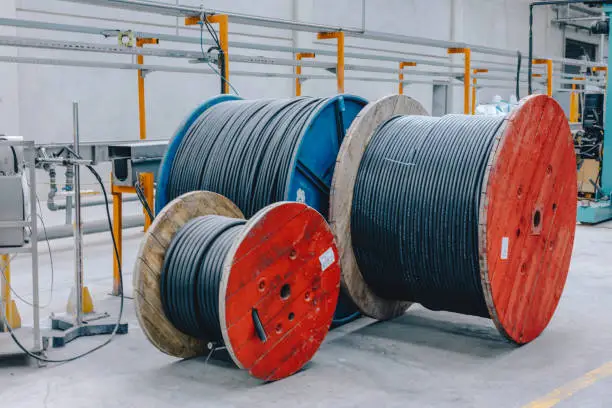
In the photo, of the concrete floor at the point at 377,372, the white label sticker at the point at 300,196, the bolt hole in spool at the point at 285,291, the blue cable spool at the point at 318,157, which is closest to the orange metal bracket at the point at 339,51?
the blue cable spool at the point at 318,157

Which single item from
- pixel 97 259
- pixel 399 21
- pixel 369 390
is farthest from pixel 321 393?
pixel 399 21

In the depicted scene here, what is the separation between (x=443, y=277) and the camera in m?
4.35

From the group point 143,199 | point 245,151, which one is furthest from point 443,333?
point 143,199

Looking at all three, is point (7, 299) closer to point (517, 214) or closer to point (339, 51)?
point (517, 214)

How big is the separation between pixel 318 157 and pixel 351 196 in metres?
0.31

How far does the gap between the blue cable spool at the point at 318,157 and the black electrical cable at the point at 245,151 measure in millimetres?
39

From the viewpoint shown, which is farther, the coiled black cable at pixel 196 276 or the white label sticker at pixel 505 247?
the white label sticker at pixel 505 247

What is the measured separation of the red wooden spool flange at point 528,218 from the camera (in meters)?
4.04

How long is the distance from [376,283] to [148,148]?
1.91 m

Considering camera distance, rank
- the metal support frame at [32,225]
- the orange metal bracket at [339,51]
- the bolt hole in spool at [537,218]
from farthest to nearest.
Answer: the orange metal bracket at [339,51], the bolt hole in spool at [537,218], the metal support frame at [32,225]

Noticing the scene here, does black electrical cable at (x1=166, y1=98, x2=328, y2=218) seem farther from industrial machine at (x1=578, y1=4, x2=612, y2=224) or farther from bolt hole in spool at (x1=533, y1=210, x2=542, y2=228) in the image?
industrial machine at (x1=578, y1=4, x2=612, y2=224)

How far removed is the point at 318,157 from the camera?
15.5 feet

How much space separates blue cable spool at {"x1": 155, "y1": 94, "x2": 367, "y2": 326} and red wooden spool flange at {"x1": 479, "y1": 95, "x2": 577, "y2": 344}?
1056mm

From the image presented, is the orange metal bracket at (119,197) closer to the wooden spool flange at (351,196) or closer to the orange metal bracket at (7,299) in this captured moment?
the orange metal bracket at (7,299)
